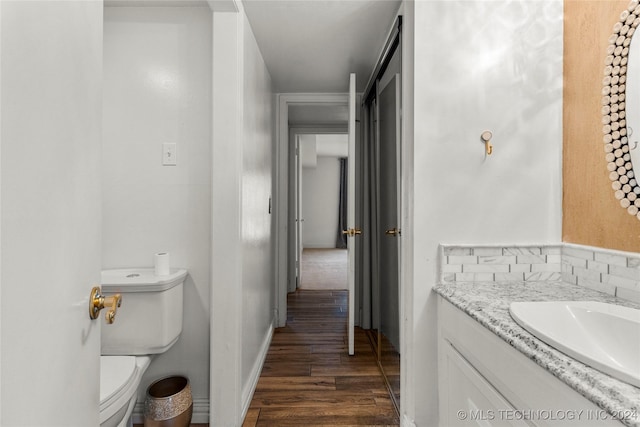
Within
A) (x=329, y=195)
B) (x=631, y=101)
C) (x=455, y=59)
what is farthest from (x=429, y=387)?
(x=329, y=195)

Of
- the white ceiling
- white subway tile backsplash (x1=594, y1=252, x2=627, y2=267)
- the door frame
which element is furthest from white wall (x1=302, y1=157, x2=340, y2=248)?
white subway tile backsplash (x1=594, y1=252, x2=627, y2=267)

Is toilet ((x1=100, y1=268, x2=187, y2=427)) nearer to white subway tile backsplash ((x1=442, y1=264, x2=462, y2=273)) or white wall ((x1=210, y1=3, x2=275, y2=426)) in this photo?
white wall ((x1=210, y1=3, x2=275, y2=426))

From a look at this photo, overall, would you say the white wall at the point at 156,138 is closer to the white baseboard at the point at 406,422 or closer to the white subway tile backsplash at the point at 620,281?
the white baseboard at the point at 406,422

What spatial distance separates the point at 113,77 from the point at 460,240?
74.6 inches

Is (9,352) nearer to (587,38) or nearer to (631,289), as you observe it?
(631,289)

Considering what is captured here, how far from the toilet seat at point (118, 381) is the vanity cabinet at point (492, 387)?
1230mm

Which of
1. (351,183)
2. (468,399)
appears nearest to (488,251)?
(468,399)

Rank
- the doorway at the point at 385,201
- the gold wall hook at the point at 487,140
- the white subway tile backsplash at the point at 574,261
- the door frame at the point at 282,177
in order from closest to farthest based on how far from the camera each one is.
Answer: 1. the white subway tile backsplash at the point at 574,261
2. the gold wall hook at the point at 487,140
3. the doorway at the point at 385,201
4. the door frame at the point at 282,177

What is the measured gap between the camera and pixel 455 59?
139cm

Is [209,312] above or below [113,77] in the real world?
below

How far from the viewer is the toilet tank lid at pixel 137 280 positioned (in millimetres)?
1521

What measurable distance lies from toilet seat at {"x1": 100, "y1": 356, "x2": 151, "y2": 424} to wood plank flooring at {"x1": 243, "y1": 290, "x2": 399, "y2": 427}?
2.15ft

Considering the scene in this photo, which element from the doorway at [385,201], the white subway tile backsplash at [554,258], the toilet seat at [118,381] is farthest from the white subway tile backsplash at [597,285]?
the toilet seat at [118,381]

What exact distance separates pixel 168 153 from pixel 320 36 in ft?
3.85
